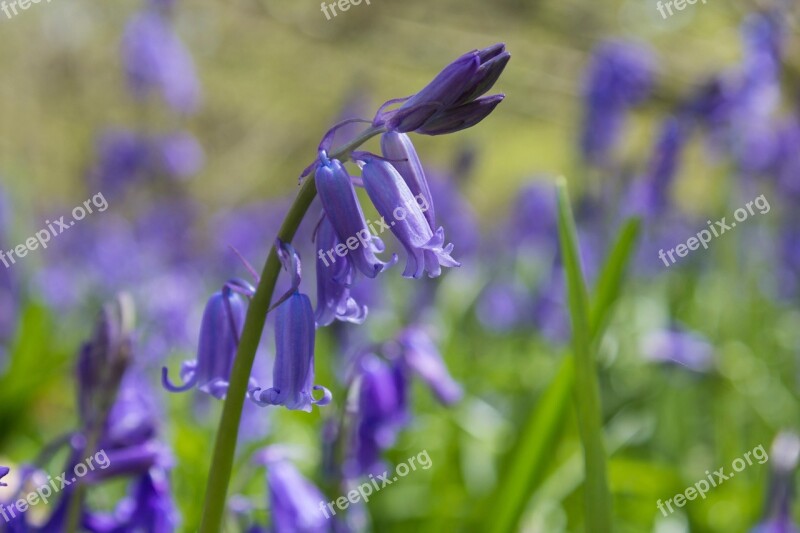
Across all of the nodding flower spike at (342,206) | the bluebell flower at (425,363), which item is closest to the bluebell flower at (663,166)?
the bluebell flower at (425,363)

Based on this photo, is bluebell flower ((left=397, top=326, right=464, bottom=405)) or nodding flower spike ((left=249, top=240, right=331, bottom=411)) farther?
bluebell flower ((left=397, top=326, right=464, bottom=405))

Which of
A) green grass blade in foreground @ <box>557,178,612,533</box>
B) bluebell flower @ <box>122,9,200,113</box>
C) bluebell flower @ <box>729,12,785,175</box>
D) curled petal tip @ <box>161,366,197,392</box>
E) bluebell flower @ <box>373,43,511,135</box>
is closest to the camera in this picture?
bluebell flower @ <box>373,43,511,135</box>

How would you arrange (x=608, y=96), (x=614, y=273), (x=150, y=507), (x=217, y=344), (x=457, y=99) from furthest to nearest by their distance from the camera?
(x=608, y=96)
(x=614, y=273)
(x=150, y=507)
(x=217, y=344)
(x=457, y=99)

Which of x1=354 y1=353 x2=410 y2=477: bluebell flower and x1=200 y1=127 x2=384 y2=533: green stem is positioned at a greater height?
x1=200 y1=127 x2=384 y2=533: green stem

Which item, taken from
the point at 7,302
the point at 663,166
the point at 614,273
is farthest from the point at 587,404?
the point at 7,302

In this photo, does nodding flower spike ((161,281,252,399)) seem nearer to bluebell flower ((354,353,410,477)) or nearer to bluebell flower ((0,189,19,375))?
bluebell flower ((354,353,410,477))

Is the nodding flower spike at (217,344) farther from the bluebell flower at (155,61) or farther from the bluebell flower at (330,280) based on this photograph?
the bluebell flower at (155,61)

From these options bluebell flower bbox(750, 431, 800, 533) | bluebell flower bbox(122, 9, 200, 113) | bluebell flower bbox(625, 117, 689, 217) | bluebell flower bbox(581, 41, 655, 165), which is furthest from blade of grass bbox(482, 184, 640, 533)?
bluebell flower bbox(122, 9, 200, 113)

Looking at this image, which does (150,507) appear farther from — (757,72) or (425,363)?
(757,72)
